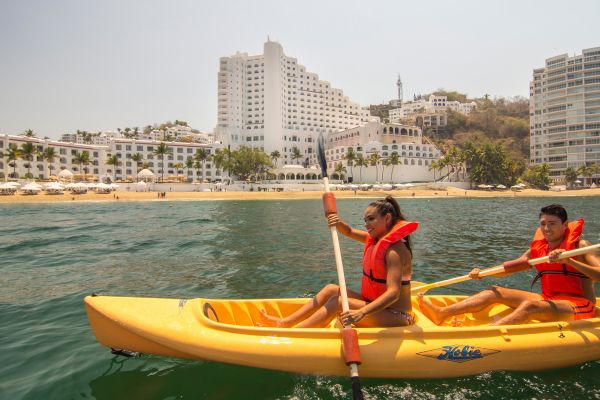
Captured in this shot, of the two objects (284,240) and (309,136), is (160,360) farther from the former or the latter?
(309,136)

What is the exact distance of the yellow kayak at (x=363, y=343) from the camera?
4703 mm

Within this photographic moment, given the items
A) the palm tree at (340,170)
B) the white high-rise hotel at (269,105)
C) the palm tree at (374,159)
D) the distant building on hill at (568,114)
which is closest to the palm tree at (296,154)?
the white high-rise hotel at (269,105)

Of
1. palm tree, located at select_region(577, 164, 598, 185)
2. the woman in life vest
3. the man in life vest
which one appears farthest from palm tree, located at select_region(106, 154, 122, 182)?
palm tree, located at select_region(577, 164, 598, 185)

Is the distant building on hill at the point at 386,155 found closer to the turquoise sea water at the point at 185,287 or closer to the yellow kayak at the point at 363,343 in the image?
the turquoise sea water at the point at 185,287

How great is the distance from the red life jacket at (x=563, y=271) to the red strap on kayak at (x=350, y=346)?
341cm

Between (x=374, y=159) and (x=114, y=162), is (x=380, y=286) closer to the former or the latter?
(x=114, y=162)

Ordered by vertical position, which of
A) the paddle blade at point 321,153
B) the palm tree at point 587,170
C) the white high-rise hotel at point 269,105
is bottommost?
the paddle blade at point 321,153

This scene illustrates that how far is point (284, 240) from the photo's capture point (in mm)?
18984

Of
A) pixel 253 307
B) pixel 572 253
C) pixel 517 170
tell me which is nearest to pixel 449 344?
pixel 572 253

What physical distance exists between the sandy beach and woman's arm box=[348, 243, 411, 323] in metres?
63.9

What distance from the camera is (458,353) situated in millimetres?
4801

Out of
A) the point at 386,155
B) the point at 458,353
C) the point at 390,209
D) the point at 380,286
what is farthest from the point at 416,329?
the point at 386,155

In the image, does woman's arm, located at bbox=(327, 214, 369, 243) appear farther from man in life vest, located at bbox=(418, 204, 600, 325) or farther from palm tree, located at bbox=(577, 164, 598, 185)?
palm tree, located at bbox=(577, 164, 598, 185)

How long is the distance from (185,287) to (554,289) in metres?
8.50
